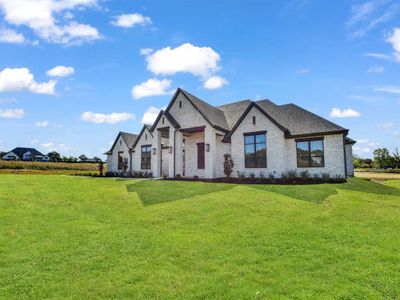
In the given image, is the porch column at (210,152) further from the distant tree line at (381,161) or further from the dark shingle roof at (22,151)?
the dark shingle roof at (22,151)

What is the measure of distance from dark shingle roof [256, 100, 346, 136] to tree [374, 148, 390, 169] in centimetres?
3905

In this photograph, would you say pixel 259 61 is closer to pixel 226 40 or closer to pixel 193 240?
pixel 226 40

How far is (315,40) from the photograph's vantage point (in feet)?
47.0

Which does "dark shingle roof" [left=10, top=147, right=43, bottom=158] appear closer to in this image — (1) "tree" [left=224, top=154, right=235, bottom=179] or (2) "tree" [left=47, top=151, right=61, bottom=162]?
(2) "tree" [left=47, top=151, right=61, bottom=162]

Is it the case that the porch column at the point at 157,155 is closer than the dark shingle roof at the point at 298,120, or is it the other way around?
the dark shingle roof at the point at 298,120

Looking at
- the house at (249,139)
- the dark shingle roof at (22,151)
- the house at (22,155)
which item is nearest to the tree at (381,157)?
the house at (249,139)

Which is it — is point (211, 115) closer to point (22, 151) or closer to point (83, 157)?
point (83, 157)

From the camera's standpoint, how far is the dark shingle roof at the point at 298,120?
18684mm

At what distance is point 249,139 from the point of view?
21141mm

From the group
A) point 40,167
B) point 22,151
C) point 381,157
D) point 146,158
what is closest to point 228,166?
point 146,158

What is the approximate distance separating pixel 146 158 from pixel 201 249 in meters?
23.9

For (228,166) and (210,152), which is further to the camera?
(210,152)

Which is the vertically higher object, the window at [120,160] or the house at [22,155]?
the house at [22,155]

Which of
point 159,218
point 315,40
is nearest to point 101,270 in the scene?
point 159,218
